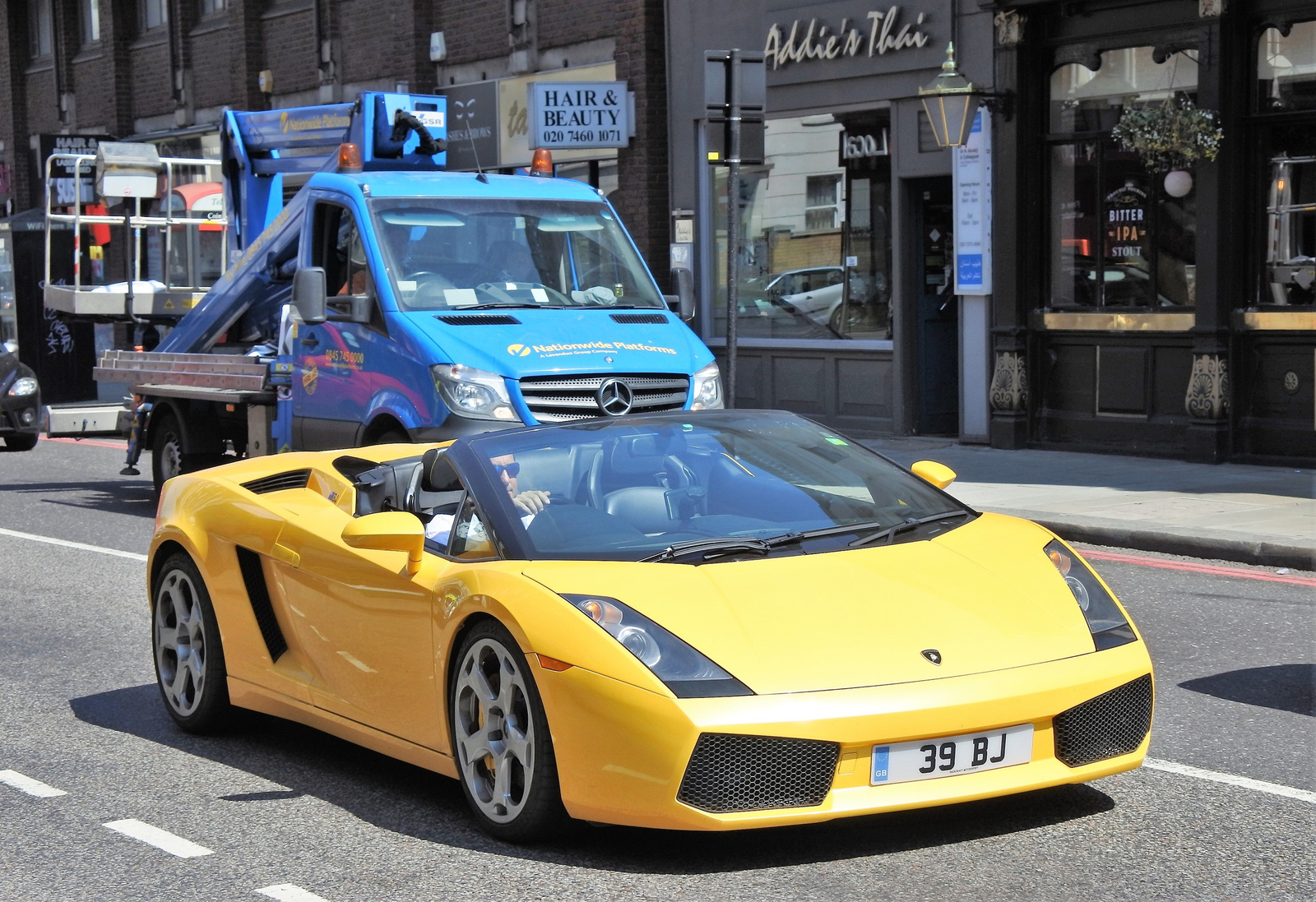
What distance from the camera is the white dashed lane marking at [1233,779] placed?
17.9ft

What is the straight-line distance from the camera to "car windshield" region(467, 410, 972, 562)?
5.35m

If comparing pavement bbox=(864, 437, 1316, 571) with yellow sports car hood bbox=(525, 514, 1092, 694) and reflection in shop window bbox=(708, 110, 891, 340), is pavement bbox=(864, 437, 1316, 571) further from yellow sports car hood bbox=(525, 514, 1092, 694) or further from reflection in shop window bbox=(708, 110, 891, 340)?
yellow sports car hood bbox=(525, 514, 1092, 694)

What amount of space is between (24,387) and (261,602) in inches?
601

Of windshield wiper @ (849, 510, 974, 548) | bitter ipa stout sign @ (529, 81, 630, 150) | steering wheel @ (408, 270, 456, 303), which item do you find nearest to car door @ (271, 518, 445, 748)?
windshield wiper @ (849, 510, 974, 548)

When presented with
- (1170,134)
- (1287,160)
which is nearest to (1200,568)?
(1287,160)

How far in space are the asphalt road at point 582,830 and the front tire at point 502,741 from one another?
4.3 inches

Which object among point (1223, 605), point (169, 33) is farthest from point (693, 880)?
point (169, 33)

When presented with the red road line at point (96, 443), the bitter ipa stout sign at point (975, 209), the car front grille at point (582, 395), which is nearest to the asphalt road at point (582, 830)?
the car front grille at point (582, 395)

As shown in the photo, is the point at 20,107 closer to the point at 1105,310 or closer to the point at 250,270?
the point at 250,270

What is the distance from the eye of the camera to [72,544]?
40.5ft

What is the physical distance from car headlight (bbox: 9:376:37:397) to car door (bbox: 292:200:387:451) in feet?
30.4

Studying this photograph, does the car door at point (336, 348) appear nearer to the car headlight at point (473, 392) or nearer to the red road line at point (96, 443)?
the car headlight at point (473, 392)

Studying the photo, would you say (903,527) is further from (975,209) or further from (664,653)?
(975,209)

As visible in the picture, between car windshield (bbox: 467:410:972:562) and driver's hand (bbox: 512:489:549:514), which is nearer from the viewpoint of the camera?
car windshield (bbox: 467:410:972:562)
